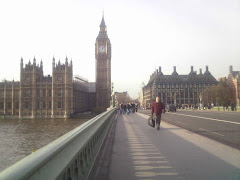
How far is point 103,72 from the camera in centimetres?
11150

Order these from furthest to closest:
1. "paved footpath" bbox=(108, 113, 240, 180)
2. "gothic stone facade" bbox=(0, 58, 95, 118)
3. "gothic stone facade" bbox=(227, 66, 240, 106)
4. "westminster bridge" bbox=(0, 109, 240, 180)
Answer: "gothic stone facade" bbox=(0, 58, 95, 118)
"gothic stone facade" bbox=(227, 66, 240, 106)
"paved footpath" bbox=(108, 113, 240, 180)
"westminster bridge" bbox=(0, 109, 240, 180)

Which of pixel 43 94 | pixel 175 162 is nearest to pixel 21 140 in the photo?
pixel 175 162

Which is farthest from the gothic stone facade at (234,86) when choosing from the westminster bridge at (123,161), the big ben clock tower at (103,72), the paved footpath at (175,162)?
the westminster bridge at (123,161)

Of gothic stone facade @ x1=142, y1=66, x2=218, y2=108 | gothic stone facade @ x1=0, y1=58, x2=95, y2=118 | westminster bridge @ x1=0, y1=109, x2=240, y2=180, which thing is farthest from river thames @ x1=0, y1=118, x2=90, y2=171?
gothic stone facade @ x1=142, y1=66, x2=218, y2=108

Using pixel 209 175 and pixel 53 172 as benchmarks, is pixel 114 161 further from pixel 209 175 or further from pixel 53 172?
pixel 53 172

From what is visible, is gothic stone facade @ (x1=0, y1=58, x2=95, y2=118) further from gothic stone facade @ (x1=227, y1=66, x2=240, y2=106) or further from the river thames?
gothic stone facade @ (x1=227, y1=66, x2=240, y2=106)

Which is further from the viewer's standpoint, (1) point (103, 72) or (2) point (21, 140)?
(1) point (103, 72)

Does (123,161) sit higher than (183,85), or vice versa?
(183,85)

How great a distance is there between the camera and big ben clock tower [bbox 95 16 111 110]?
11006 cm

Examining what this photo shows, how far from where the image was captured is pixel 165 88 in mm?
117000

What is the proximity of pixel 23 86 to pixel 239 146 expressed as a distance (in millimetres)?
85546

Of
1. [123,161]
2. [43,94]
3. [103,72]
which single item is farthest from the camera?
[103,72]

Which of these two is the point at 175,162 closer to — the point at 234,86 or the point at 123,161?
the point at 123,161

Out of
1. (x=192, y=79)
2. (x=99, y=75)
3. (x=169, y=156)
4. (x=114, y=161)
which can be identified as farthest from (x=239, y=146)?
(x=192, y=79)
